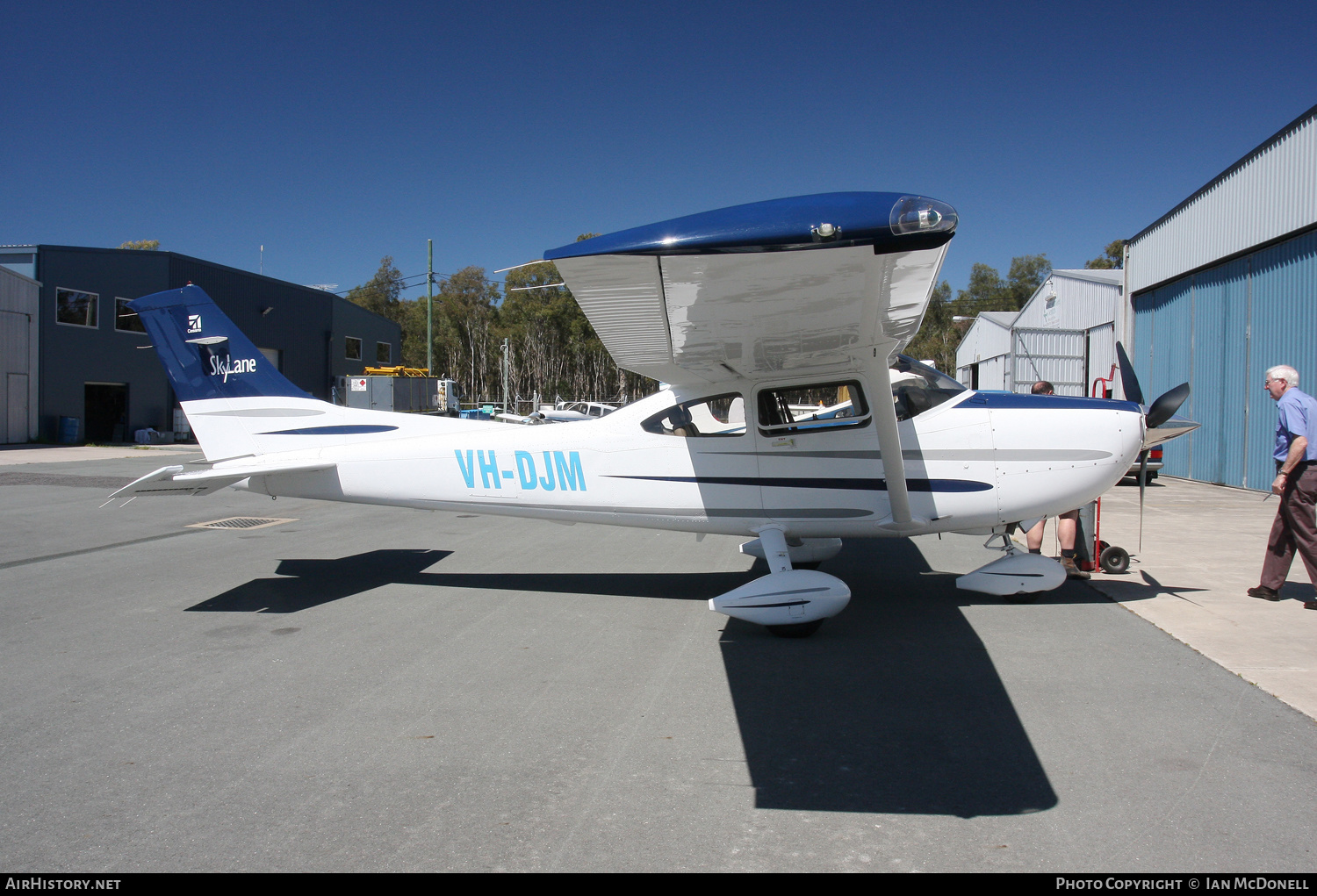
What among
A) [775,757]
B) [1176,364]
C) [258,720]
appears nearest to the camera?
[775,757]

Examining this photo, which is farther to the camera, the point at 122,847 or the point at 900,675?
the point at 900,675

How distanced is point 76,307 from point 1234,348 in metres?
34.3

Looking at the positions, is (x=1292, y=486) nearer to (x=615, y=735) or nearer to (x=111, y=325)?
(x=615, y=735)

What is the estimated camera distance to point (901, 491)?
526cm

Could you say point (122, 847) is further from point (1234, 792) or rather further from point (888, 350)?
point (888, 350)

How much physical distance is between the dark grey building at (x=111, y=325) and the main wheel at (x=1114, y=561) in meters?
29.9

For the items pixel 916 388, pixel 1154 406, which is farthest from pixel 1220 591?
pixel 916 388

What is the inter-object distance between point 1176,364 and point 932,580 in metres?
12.8

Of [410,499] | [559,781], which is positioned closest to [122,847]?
[559,781]

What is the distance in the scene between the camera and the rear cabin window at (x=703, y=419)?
5.62 metres

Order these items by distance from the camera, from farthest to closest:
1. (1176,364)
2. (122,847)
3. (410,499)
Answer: (1176,364), (410,499), (122,847)

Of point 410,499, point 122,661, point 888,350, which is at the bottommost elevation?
point 122,661

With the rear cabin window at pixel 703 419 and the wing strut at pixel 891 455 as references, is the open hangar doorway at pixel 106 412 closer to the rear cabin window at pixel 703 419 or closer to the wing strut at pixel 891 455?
the rear cabin window at pixel 703 419

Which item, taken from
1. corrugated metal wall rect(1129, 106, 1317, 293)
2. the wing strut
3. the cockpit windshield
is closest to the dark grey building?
the cockpit windshield
